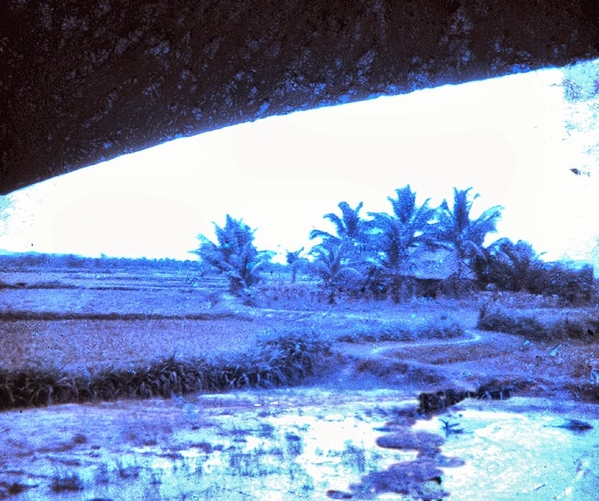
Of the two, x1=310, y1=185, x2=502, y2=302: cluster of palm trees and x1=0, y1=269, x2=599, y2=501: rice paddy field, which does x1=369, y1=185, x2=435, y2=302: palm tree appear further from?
x1=0, y1=269, x2=599, y2=501: rice paddy field

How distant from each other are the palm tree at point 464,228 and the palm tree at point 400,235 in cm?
6

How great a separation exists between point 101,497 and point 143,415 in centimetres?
29

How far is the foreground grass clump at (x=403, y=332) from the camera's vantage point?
1.94 m

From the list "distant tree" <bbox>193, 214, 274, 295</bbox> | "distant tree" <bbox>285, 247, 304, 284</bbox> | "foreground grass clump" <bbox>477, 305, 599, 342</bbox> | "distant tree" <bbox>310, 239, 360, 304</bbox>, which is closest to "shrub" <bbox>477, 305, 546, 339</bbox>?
"foreground grass clump" <bbox>477, 305, 599, 342</bbox>

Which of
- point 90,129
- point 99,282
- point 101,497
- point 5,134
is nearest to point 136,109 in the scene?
point 90,129

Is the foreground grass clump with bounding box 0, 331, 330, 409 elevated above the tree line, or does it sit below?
below

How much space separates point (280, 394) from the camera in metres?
1.86

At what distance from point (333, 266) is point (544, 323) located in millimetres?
771

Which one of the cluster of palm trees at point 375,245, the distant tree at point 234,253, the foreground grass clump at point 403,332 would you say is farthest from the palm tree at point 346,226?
the foreground grass clump at point 403,332

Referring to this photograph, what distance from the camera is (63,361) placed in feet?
6.42

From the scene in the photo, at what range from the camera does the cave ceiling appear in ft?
4.27

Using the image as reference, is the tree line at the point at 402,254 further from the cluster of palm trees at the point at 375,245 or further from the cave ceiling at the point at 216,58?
the cave ceiling at the point at 216,58

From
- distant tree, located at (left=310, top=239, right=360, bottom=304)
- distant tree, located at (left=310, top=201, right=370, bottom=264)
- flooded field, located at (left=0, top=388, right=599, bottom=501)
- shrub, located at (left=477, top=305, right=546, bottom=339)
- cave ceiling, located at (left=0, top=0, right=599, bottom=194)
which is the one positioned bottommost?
flooded field, located at (left=0, top=388, right=599, bottom=501)

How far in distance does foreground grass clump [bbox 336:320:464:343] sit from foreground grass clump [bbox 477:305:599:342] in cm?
11
